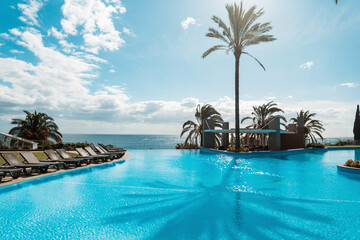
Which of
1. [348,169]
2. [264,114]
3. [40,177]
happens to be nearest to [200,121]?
[264,114]

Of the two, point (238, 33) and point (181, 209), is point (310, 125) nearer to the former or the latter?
point (238, 33)

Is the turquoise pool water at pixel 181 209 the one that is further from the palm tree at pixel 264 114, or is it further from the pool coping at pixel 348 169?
the palm tree at pixel 264 114

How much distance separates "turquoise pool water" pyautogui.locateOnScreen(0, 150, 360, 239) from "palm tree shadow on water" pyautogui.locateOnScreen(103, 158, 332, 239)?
2 cm

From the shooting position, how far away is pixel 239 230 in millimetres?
4457

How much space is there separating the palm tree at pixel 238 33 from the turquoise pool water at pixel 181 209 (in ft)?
38.1

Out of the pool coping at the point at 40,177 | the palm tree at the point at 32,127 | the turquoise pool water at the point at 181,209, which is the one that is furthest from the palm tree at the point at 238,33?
the palm tree at the point at 32,127

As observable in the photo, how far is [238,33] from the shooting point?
18.3 m

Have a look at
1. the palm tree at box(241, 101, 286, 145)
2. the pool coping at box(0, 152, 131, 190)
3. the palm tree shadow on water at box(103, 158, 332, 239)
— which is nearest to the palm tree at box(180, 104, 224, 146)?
the palm tree at box(241, 101, 286, 145)

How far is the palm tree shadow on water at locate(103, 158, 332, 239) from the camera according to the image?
4.34m

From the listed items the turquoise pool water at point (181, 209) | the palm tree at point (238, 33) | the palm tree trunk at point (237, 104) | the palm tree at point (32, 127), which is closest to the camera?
the turquoise pool water at point (181, 209)

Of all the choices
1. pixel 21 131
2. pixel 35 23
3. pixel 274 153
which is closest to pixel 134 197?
pixel 35 23

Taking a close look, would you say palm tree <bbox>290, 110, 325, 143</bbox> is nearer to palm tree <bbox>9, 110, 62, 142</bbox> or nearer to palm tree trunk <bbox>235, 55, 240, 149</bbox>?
palm tree trunk <bbox>235, 55, 240, 149</bbox>

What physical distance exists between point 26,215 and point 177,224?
3840mm

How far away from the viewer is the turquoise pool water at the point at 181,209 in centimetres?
434
